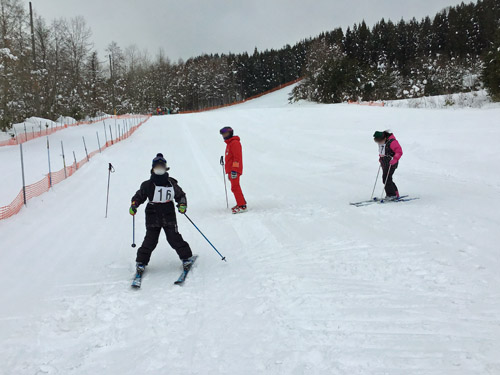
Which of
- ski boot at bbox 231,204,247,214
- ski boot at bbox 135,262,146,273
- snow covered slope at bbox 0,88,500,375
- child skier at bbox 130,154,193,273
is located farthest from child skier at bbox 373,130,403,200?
ski boot at bbox 135,262,146,273

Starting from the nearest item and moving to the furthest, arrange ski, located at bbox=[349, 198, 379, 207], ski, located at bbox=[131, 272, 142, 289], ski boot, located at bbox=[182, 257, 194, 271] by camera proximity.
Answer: ski, located at bbox=[131, 272, 142, 289] → ski boot, located at bbox=[182, 257, 194, 271] → ski, located at bbox=[349, 198, 379, 207]

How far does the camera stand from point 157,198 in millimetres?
4844

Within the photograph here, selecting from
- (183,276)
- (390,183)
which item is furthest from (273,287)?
(390,183)

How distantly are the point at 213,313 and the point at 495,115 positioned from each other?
1666cm

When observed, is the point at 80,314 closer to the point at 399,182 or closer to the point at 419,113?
the point at 399,182

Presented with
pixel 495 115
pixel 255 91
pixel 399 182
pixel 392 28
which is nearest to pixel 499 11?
pixel 392 28

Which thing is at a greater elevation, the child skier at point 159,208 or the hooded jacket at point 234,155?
the hooded jacket at point 234,155

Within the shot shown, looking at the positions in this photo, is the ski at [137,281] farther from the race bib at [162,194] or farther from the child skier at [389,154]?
the child skier at [389,154]

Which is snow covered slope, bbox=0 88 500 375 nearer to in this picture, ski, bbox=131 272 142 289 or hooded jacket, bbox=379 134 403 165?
ski, bbox=131 272 142 289

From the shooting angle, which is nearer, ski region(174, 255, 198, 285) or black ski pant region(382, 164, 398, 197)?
ski region(174, 255, 198, 285)

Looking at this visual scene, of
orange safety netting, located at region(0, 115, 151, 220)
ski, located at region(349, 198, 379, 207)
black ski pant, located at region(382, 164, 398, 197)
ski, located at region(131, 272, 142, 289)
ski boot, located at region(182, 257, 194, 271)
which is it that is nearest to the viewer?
ski, located at region(131, 272, 142, 289)

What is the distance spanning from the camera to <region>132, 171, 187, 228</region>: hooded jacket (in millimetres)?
4850

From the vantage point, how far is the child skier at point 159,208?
484 cm

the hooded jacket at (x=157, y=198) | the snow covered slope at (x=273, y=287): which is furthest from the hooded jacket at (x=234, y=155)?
the hooded jacket at (x=157, y=198)
